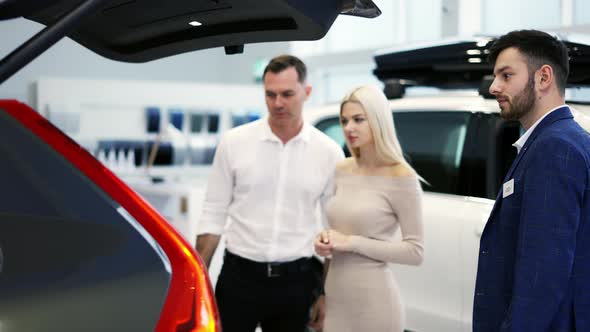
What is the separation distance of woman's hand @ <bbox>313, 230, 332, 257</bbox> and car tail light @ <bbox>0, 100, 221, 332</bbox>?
1.32 m

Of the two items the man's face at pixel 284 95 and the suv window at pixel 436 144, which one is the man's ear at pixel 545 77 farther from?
the suv window at pixel 436 144

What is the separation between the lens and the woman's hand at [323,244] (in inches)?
108

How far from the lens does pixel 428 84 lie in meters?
4.16

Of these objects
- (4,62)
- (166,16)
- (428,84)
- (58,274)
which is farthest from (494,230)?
(428,84)

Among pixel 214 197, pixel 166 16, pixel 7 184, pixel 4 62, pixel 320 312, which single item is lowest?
pixel 320 312

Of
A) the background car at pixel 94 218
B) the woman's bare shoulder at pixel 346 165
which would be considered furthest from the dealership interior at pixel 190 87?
the background car at pixel 94 218

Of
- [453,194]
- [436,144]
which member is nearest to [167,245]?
[453,194]

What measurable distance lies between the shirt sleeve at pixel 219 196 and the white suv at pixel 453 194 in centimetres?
101

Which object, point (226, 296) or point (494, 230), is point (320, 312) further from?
point (494, 230)

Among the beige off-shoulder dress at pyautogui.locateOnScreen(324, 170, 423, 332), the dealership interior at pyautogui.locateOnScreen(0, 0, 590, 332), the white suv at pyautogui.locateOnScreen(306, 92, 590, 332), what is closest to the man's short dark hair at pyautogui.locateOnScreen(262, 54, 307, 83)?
the beige off-shoulder dress at pyautogui.locateOnScreen(324, 170, 423, 332)

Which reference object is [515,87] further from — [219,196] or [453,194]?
[453,194]

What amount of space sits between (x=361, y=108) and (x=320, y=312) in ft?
2.64

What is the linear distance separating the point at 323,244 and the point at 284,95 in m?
0.64

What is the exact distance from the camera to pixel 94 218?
4.45 ft
